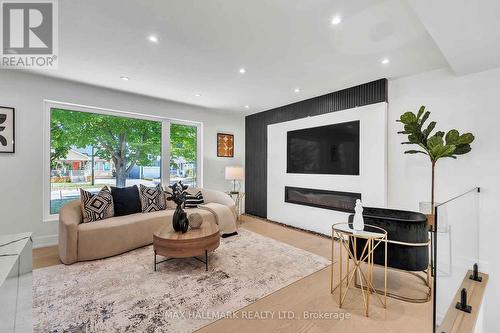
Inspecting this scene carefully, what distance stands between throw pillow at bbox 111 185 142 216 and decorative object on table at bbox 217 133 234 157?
90.7 inches

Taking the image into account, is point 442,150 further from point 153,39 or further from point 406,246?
point 153,39

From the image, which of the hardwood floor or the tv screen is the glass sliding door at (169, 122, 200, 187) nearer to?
the tv screen

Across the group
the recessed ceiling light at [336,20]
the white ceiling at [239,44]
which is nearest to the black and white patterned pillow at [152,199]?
the white ceiling at [239,44]

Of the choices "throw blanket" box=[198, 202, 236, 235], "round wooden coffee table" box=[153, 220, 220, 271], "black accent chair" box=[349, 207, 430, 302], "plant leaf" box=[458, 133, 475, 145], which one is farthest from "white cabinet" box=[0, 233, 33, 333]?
"plant leaf" box=[458, 133, 475, 145]

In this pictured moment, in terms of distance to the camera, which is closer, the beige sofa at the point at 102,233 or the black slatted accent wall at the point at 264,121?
the beige sofa at the point at 102,233

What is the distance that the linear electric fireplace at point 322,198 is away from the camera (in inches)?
155

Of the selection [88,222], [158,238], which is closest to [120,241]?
[88,222]

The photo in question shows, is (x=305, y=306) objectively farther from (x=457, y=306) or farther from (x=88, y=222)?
(x=88, y=222)

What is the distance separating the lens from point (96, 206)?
3.41m

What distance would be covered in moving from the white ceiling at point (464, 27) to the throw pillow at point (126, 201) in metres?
4.26

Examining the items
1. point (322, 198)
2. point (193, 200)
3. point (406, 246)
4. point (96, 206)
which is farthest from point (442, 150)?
point (96, 206)

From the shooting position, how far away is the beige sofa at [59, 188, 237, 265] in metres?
2.92

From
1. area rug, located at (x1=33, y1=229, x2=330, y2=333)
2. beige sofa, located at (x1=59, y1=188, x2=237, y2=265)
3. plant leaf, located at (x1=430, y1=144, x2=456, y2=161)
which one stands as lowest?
area rug, located at (x1=33, y1=229, x2=330, y2=333)

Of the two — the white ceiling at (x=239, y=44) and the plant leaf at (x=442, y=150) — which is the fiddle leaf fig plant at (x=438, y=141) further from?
the white ceiling at (x=239, y=44)
